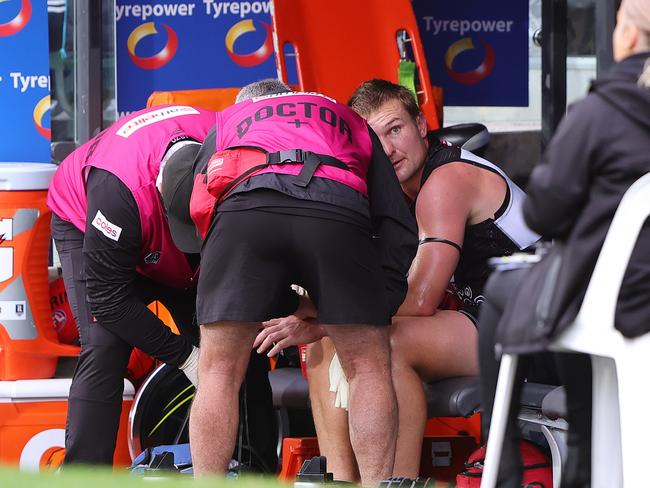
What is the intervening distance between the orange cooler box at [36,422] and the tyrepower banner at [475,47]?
9.99 ft

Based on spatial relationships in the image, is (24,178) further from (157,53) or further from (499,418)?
(499,418)

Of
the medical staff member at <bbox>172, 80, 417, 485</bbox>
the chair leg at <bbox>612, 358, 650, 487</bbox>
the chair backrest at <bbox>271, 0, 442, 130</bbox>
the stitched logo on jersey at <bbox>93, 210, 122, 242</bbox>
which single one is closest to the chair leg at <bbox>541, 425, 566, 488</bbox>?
the medical staff member at <bbox>172, 80, 417, 485</bbox>

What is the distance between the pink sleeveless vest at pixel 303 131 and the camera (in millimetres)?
3416

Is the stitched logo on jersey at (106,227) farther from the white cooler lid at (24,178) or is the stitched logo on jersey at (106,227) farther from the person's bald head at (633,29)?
the person's bald head at (633,29)

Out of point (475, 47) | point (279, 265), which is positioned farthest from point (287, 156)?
point (475, 47)

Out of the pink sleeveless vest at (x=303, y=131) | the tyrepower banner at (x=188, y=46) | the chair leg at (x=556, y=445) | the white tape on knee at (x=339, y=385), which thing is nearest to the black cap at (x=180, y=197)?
the pink sleeveless vest at (x=303, y=131)

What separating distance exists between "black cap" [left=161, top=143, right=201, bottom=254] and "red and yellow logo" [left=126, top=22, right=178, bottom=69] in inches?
85.7

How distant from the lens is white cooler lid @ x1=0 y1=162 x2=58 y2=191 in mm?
4692

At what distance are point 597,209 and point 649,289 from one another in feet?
0.55

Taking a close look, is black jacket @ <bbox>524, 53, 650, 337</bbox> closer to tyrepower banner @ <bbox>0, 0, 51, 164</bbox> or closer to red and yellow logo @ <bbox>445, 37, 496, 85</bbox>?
tyrepower banner @ <bbox>0, 0, 51, 164</bbox>

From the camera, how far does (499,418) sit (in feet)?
8.13

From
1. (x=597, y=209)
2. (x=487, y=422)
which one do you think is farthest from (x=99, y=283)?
(x=597, y=209)

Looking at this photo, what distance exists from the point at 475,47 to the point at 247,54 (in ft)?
4.66

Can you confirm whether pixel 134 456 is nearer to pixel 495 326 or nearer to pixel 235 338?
pixel 235 338
